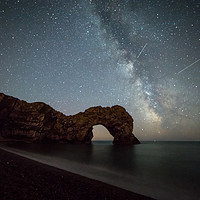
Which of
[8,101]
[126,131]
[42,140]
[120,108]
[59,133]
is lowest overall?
[42,140]

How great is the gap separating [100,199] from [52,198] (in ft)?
6.95

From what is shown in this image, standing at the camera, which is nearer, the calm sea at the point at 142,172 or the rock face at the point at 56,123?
the calm sea at the point at 142,172

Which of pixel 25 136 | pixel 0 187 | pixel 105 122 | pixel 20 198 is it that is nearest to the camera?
pixel 20 198

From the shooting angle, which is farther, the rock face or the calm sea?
the rock face

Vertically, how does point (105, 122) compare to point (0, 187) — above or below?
above

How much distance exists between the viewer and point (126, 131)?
73000 mm

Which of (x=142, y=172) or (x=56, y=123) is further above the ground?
(x=56, y=123)

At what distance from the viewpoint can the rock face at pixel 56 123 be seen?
70062mm

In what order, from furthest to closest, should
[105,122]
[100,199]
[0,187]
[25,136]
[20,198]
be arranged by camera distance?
1. [105,122]
2. [25,136]
3. [100,199]
4. [0,187]
5. [20,198]

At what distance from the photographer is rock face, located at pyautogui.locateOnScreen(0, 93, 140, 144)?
7006 cm

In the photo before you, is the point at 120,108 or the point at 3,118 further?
the point at 120,108

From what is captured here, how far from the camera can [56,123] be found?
75750 millimetres

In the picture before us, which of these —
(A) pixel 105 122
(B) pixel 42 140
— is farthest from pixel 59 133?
(A) pixel 105 122

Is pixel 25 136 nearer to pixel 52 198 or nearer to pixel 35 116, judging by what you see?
pixel 35 116
